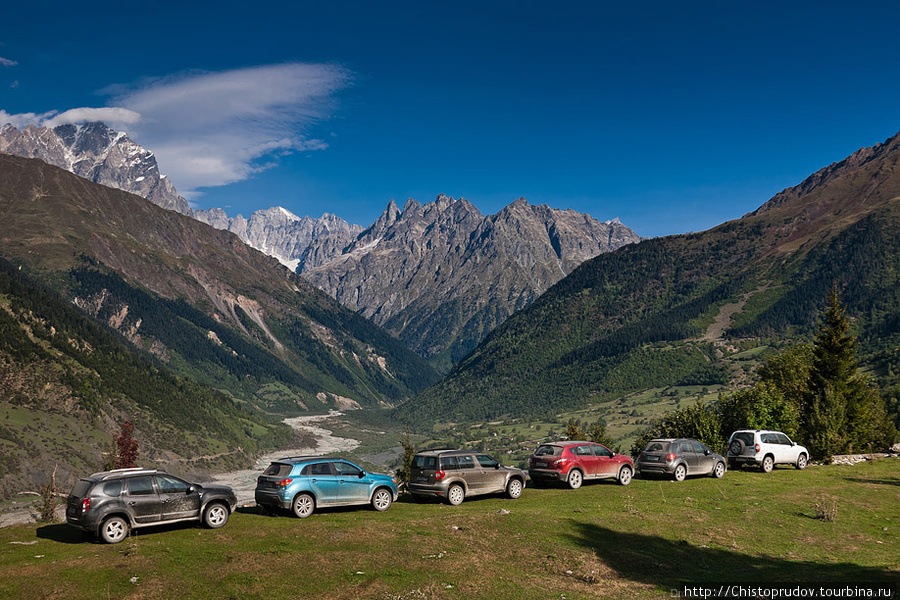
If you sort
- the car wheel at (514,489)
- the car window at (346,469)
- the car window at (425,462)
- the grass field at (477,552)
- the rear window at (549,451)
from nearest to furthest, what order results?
1. the grass field at (477,552)
2. the car window at (346,469)
3. the car window at (425,462)
4. the car wheel at (514,489)
5. the rear window at (549,451)

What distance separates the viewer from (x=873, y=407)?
196 feet

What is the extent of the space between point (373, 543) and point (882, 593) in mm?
14688

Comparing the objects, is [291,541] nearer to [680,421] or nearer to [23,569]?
[23,569]

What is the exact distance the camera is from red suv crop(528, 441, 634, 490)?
34103 millimetres

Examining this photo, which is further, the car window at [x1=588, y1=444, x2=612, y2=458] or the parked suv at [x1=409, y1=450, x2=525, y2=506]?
the car window at [x1=588, y1=444, x2=612, y2=458]

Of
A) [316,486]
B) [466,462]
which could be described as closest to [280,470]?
[316,486]

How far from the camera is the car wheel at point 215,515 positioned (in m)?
23.5

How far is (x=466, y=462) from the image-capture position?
30.6 m

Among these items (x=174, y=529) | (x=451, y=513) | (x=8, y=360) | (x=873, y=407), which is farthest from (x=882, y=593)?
(x=8, y=360)

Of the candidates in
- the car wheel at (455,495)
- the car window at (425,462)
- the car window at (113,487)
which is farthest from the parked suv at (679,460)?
the car window at (113,487)

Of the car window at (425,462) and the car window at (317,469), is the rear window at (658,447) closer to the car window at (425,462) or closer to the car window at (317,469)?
the car window at (425,462)

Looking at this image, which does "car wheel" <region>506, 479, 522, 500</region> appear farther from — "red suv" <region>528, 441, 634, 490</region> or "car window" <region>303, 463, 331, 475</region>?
"car window" <region>303, 463, 331, 475</region>

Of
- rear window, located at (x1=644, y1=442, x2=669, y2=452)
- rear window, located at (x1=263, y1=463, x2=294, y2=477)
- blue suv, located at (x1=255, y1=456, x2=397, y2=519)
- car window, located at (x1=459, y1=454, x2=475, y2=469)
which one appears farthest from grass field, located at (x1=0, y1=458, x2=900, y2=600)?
rear window, located at (x1=644, y1=442, x2=669, y2=452)

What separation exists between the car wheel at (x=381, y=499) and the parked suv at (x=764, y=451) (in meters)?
25.9
